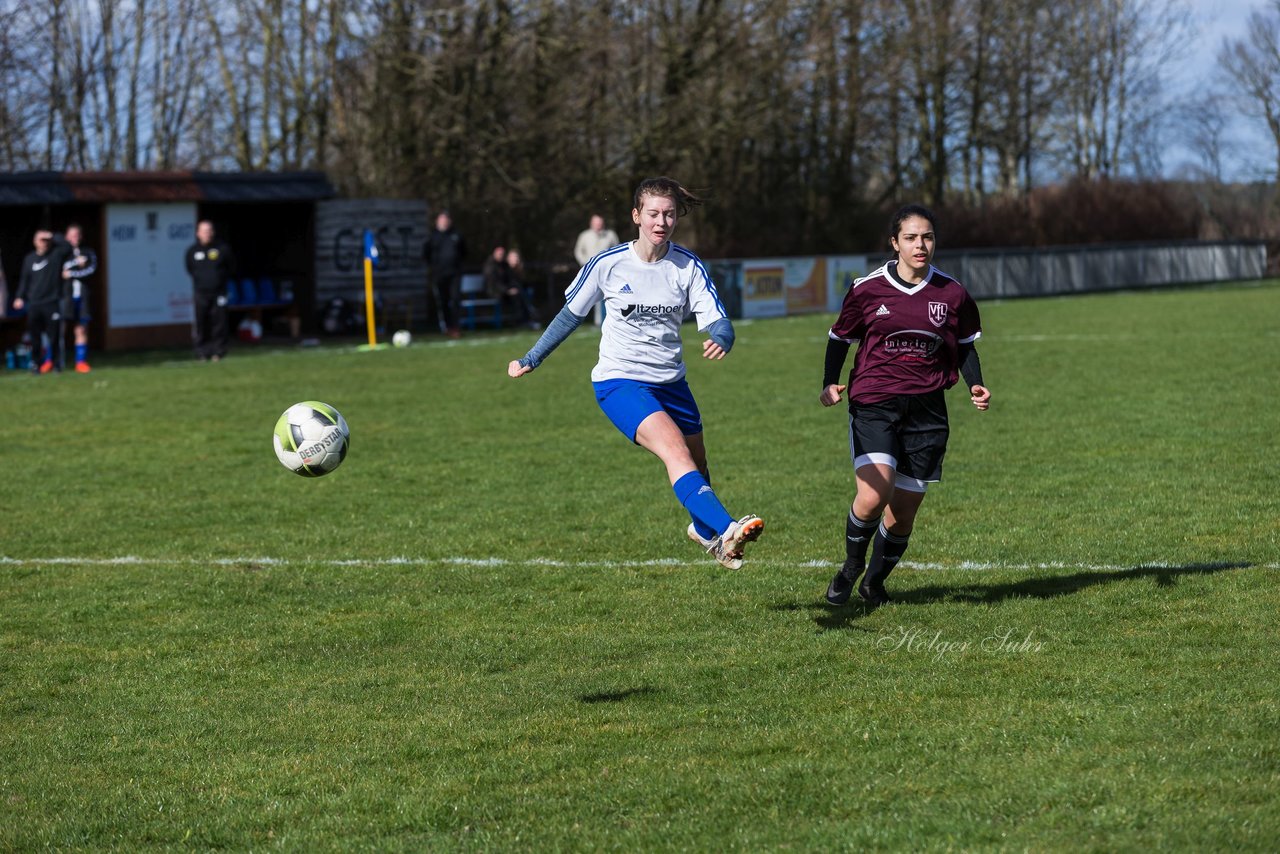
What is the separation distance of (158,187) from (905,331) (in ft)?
74.7

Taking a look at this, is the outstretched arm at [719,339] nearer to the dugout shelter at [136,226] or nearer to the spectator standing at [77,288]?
the spectator standing at [77,288]

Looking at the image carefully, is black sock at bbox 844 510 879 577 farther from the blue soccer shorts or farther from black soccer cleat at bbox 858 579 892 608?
the blue soccer shorts

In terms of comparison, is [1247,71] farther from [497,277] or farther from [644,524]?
[644,524]

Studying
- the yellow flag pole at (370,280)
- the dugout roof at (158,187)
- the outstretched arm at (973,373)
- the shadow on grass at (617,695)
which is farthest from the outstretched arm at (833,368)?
the dugout roof at (158,187)

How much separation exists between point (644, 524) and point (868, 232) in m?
37.1

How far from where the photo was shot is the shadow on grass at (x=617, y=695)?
19.4ft

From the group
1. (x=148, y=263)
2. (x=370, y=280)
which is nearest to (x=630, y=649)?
(x=370, y=280)

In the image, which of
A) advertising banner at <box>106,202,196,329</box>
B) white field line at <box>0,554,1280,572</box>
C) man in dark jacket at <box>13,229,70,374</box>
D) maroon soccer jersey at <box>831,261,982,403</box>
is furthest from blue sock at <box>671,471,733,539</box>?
advertising banner at <box>106,202,196,329</box>

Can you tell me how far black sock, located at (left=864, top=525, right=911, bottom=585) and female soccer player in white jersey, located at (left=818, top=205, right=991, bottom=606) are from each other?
125mm

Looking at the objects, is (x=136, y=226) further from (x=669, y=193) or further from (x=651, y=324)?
(x=669, y=193)

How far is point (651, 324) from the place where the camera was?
7230mm

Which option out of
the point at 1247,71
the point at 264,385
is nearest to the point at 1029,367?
the point at 264,385

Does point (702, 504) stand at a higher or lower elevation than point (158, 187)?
lower

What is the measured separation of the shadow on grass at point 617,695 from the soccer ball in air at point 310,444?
216cm
